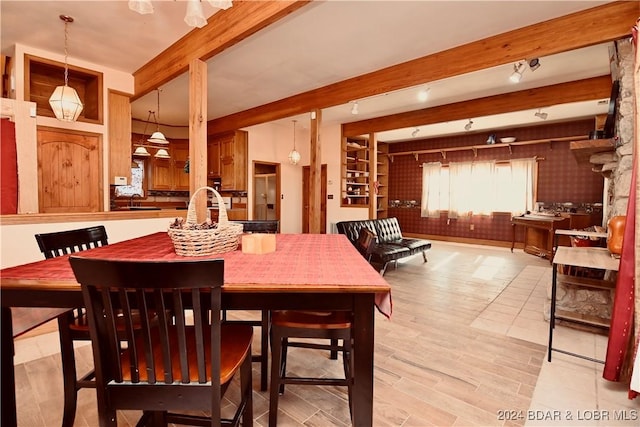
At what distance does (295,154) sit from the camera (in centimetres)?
704

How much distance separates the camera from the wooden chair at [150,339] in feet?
3.08

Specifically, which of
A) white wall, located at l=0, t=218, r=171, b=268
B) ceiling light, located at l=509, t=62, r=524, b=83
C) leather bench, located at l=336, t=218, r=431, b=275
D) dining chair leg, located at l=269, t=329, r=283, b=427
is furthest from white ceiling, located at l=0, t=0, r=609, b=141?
dining chair leg, located at l=269, t=329, r=283, b=427

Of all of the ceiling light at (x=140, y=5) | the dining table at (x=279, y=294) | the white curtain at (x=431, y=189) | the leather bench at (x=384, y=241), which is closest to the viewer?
the dining table at (x=279, y=294)

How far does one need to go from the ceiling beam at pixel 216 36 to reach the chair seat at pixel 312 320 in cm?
212

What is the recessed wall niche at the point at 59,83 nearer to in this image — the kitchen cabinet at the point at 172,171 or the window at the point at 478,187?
the kitchen cabinet at the point at 172,171

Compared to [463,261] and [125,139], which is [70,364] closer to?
[125,139]

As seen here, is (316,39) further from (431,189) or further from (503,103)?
(431,189)

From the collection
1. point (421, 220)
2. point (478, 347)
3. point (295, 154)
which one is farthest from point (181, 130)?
point (478, 347)

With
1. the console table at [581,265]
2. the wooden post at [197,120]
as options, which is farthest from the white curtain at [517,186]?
the wooden post at [197,120]

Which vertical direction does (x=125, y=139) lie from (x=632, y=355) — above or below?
above

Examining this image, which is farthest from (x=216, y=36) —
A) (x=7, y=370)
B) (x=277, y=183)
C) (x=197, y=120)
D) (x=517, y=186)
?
(x=517, y=186)

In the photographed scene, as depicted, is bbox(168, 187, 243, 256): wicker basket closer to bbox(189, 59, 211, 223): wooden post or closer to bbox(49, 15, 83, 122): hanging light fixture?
bbox(189, 59, 211, 223): wooden post

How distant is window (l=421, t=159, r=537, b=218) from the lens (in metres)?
7.02

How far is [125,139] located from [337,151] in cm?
428
